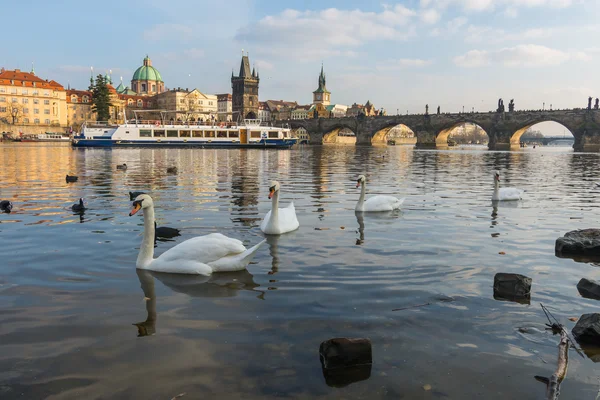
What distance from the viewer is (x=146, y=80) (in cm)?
16062

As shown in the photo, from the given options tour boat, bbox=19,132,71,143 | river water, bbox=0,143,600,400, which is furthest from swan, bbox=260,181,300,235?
tour boat, bbox=19,132,71,143

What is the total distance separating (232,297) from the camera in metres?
5.38

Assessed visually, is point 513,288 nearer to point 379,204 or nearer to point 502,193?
point 379,204

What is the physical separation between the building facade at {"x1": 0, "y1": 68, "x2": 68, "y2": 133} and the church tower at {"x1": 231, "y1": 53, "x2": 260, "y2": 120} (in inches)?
2052

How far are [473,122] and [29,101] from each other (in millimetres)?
98970

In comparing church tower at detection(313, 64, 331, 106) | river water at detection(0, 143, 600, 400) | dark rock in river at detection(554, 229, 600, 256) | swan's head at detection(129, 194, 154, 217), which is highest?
church tower at detection(313, 64, 331, 106)

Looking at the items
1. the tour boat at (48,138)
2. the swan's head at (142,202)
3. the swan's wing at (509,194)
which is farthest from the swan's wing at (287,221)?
the tour boat at (48,138)

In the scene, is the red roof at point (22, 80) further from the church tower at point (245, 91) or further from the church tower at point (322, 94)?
the church tower at point (322, 94)

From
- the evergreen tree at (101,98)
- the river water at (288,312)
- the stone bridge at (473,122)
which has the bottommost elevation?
the river water at (288,312)

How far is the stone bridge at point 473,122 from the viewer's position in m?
75.6

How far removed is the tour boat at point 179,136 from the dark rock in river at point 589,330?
6092 centimetres

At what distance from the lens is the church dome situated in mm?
160625

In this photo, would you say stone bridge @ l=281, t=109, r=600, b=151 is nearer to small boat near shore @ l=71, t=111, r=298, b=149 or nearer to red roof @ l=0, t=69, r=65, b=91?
small boat near shore @ l=71, t=111, r=298, b=149

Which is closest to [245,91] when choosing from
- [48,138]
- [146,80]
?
[146,80]
